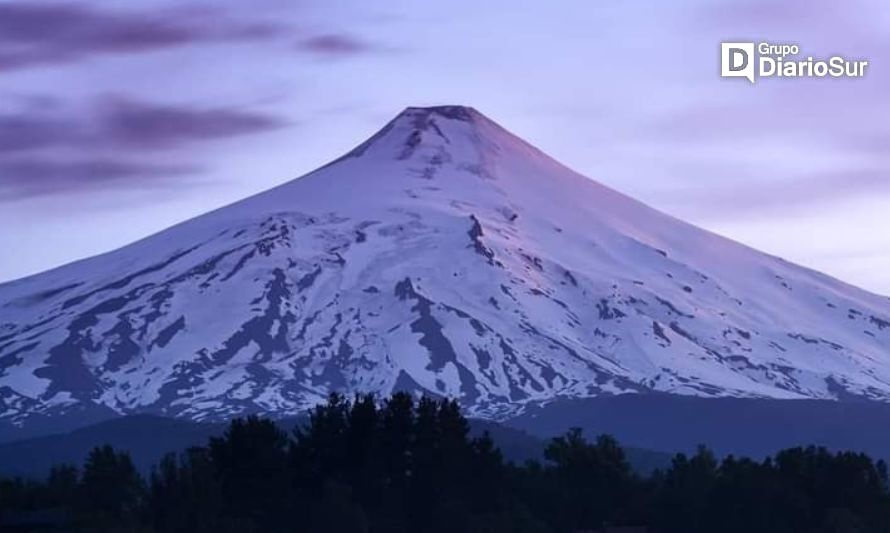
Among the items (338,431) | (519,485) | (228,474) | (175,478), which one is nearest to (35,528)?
(175,478)

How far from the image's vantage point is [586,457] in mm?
91250

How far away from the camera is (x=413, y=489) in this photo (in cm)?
8025

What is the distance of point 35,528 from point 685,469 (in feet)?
94.7

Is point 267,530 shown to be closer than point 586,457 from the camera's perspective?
Yes

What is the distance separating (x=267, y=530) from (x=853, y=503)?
64.7 ft

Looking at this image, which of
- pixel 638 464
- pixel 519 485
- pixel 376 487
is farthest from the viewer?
pixel 638 464

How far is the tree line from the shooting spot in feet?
239

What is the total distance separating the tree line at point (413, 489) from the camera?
72.8 meters

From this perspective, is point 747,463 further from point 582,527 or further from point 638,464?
point 638,464

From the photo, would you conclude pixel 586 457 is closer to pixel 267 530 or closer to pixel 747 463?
pixel 747 463

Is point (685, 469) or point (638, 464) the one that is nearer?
point (685, 469)

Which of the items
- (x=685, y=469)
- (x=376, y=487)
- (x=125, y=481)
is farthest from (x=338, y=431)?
(x=685, y=469)

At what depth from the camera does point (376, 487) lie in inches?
3145

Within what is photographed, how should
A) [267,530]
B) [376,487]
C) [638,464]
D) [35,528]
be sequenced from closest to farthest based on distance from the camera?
[35,528] → [267,530] → [376,487] → [638,464]
